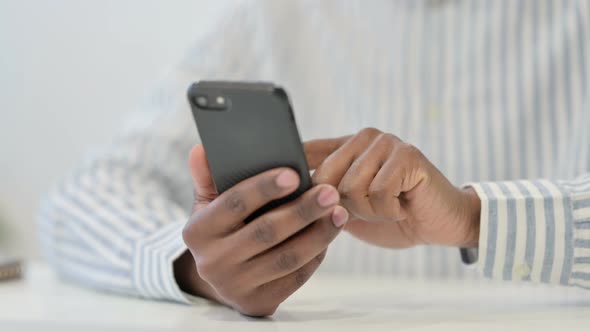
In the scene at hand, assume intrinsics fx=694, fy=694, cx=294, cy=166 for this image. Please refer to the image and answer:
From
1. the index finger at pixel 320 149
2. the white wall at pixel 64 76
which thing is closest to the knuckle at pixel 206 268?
the index finger at pixel 320 149

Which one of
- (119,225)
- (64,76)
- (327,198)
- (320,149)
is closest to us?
(327,198)

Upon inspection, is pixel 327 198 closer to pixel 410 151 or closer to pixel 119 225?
pixel 410 151

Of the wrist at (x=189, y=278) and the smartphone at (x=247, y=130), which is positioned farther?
the wrist at (x=189, y=278)

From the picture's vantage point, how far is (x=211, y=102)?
398 mm

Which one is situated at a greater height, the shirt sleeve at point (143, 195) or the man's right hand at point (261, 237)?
the man's right hand at point (261, 237)

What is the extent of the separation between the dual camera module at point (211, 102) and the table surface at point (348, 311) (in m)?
0.14

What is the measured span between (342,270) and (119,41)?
0.76m

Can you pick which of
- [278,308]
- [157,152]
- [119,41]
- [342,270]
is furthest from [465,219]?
[119,41]

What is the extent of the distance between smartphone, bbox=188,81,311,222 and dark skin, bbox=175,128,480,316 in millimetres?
10

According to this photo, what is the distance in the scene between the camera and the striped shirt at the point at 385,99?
0.81 m

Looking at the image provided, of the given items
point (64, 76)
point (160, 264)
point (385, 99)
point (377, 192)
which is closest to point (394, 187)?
point (377, 192)

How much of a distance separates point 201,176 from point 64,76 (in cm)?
106

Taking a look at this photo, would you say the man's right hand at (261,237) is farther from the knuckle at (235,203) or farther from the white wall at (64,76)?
the white wall at (64,76)

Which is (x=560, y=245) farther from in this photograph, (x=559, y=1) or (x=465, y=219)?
(x=559, y=1)
